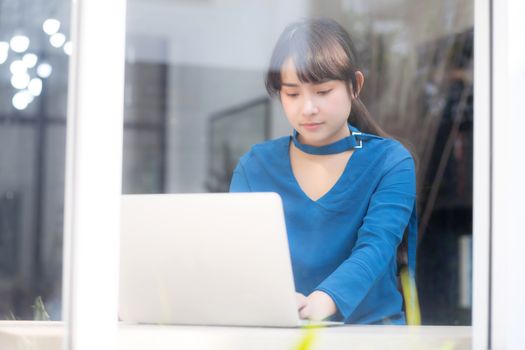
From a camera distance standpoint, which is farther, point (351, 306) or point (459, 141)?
point (459, 141)

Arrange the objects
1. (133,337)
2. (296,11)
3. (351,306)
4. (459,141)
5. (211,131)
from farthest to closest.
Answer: (211,131)
(459,141)
(296,11)
(351,306)
(133,337)

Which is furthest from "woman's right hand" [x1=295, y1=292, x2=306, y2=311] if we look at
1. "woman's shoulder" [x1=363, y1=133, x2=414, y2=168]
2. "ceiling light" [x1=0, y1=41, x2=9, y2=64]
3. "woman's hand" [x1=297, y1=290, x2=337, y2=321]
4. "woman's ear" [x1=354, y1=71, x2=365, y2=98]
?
"ceiling light" [x1=0, y1=41, x2=9, y2=64]

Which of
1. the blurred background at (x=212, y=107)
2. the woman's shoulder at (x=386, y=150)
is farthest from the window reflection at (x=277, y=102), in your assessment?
the woman's shoulder at (x=386, y=150)

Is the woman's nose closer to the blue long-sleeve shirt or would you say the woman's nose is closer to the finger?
Result: the blue long-sleeve shirt

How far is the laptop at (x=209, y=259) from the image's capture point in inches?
62.3

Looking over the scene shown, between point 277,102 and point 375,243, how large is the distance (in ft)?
1.46

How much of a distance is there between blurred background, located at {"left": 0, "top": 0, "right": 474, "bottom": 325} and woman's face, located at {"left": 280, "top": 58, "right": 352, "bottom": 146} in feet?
0.26

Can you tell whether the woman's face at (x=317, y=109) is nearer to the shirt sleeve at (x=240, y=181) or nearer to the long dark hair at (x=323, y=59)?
the long dark hair at (x=323, y=59)

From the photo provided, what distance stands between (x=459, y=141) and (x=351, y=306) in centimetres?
253

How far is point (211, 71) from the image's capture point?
576cm
